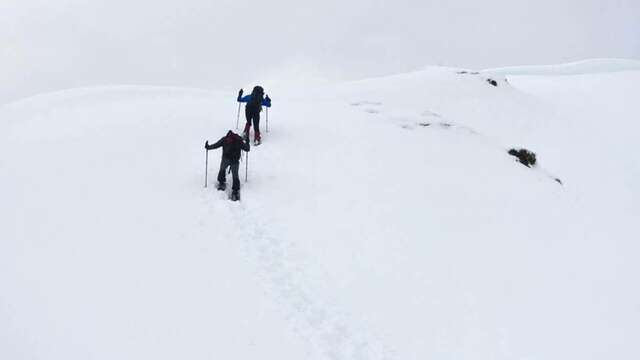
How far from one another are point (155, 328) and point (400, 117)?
17.8 metres

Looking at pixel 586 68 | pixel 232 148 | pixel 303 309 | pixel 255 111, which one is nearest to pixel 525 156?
pixel 255 111

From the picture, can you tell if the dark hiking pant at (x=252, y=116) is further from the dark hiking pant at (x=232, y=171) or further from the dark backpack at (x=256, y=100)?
the dark hiking pant at (x=232, y=171)

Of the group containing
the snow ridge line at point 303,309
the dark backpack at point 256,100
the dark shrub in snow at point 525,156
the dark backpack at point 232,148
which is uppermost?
the dark backpack at point 256,100

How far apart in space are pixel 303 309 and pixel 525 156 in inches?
634

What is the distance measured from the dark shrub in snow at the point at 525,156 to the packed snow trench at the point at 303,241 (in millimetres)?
330

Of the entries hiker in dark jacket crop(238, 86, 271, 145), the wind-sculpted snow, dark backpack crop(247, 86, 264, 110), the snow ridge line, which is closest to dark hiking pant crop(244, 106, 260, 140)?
hiker in dark jacket crop(238, 86, 271, 145)

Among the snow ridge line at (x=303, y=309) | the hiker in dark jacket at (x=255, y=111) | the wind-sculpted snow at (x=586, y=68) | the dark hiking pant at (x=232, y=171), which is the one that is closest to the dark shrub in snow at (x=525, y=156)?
the hiker in dark jacket at (x=255, y=111)

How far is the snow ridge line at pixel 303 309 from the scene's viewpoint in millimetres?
10930

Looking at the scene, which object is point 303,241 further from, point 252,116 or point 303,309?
point 252,116

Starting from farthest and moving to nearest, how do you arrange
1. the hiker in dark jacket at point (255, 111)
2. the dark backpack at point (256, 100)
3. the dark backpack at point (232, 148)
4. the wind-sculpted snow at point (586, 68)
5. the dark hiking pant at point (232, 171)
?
the wind-sculpted snow at point (586, 68), the dark backpack at point (256, 100), the hiker in dark jacket at point (255, 111), the dark backpack at point (232, 148), the dark hiking pant at point (232, 171)

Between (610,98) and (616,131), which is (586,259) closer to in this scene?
(616,131)

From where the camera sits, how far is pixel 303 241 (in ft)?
46.9

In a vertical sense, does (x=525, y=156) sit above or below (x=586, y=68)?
below

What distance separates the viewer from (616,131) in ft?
116
